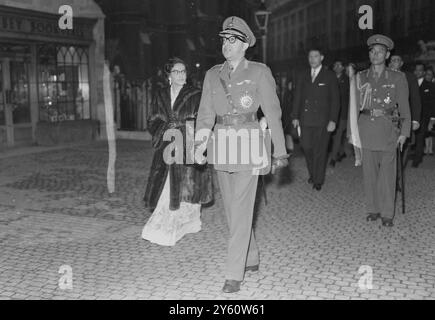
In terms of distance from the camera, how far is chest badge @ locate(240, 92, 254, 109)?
175 inches

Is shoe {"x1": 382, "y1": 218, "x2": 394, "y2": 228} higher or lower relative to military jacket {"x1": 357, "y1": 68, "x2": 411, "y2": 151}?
lower

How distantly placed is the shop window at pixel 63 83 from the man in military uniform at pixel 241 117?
1156 cm

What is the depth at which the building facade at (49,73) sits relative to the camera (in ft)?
46.2

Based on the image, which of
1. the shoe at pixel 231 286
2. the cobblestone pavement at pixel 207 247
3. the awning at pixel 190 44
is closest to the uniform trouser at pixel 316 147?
the cobblestone pavement at pixel 207 247

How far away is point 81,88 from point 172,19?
635cm

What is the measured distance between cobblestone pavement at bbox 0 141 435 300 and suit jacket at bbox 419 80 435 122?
2.27 metres

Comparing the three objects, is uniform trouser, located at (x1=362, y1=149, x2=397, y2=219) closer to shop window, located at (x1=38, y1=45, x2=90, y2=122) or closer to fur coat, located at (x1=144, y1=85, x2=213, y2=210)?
fur coat, located at (x1=144, y1=85, x2=213, y2=210)

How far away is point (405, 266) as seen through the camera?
506 centimetres

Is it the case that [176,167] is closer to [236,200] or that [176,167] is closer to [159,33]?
[236,200]

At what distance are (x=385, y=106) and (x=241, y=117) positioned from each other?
8.71 ft

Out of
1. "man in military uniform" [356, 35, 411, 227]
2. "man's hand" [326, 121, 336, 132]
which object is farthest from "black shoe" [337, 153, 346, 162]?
"man in military uniform" [356, 35, 411, 227]

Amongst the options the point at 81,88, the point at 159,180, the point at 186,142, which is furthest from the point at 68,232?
the point at 81,88

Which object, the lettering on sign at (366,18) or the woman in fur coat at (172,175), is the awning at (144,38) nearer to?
the lettering on sign at (366,18)

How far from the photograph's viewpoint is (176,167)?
5.86 m
